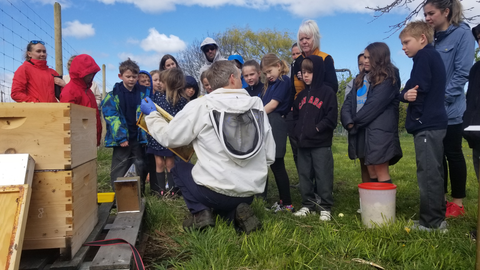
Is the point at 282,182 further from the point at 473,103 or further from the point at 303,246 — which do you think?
the point at 473,103

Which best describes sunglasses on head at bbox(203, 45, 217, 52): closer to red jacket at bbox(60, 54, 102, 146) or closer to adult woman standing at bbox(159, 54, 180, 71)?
adult woman standing at bbox(159, 54, 180, 71)

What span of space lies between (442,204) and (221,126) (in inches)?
90.3

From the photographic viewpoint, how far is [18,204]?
84.4 inches

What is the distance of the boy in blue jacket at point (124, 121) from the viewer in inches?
193

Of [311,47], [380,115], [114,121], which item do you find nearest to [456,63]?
[380,115]

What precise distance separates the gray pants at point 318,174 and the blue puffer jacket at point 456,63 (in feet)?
4.60

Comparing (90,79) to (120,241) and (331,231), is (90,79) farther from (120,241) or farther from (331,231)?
(331,231)

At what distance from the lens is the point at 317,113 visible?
4.26m

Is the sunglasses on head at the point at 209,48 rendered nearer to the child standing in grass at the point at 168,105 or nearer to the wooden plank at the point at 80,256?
the child standing in grass at the point at 168,105

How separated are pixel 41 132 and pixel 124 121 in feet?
8.50

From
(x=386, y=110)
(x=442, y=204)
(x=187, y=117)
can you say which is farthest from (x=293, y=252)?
(x=386, y=110)

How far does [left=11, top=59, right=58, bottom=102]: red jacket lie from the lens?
4660mm

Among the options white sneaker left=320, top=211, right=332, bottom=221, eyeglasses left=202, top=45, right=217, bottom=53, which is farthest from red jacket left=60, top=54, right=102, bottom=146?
white sneaker left=320, top=211, right=332, bottom=221

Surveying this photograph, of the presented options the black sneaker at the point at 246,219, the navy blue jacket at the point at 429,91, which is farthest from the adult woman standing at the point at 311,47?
the black sneaker at the point at 246,219
